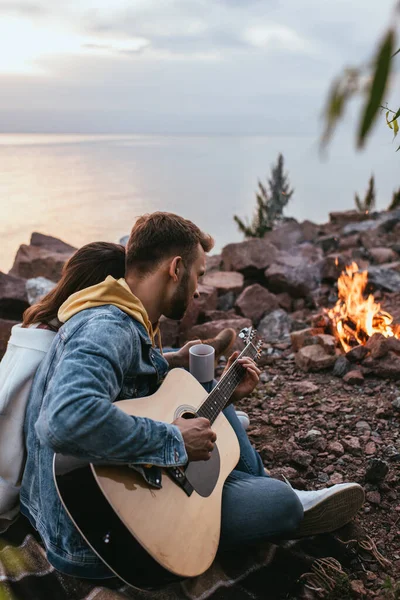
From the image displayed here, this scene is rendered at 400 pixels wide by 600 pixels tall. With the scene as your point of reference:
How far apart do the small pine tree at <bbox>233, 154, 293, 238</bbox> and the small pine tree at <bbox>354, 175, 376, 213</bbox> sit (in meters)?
1.46

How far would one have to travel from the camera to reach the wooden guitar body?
1.53 meters

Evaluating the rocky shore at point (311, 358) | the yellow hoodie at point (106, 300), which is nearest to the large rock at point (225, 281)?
the rocky shore at point (311, 358)

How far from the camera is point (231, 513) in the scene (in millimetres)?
1924

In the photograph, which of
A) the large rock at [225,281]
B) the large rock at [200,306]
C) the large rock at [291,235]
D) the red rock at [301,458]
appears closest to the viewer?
the red rock at [301,458]

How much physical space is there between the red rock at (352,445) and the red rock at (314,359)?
2.91 ft

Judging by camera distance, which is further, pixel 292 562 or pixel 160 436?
pixel 292 562

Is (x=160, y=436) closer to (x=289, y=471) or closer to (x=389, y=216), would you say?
(x=289, y=471)

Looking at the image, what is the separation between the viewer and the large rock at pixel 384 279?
497 centimetres

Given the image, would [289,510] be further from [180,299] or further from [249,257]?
[249,257]

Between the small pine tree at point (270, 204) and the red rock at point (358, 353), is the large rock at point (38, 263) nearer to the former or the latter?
the red rock at point (358, 353)

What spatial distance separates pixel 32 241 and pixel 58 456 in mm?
5176

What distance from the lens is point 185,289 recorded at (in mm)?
2029

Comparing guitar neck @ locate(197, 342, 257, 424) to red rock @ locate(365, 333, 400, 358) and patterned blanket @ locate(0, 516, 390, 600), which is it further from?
red rock @ locate(365, 333, 400, 358)

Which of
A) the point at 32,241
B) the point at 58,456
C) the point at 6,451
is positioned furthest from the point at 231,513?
the point at 32,241
